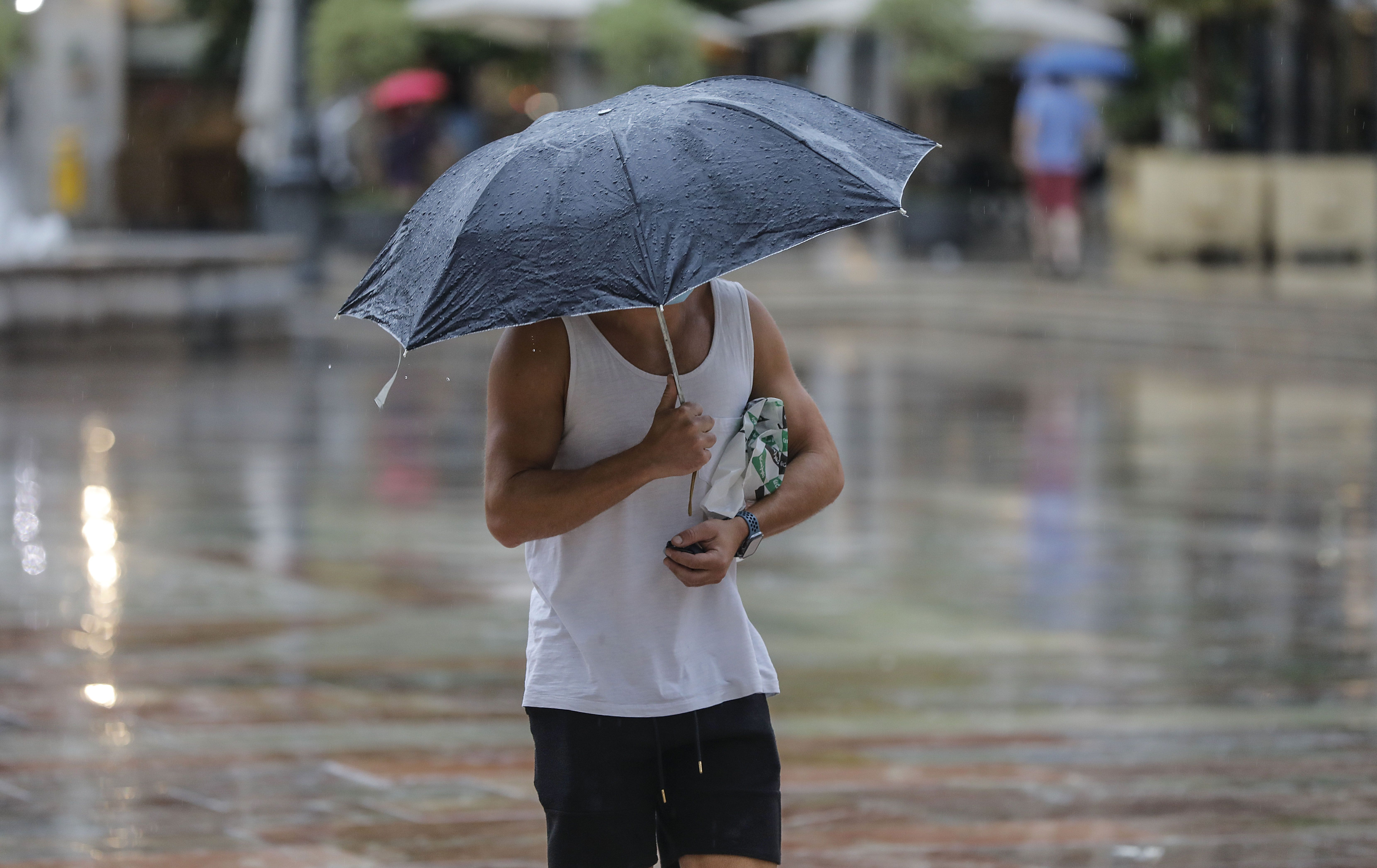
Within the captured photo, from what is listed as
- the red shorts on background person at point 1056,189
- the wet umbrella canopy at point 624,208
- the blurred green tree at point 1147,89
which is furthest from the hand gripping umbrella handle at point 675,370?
the blurred green tree at point 1147,89

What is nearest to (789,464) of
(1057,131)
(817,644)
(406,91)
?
(817,644)

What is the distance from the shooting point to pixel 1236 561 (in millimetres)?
7652

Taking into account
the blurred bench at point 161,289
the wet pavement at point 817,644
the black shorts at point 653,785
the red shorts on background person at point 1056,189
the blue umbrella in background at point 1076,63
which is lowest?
the wet pavement at point 817,644

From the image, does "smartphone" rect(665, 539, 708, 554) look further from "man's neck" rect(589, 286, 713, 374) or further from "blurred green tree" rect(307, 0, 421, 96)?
"blurred green tree" rect(307, 0, 421, 96)

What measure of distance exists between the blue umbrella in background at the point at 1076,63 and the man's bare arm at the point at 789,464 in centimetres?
1808

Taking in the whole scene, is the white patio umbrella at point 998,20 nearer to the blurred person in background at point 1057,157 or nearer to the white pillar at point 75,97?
the blurred person in background at point 1057,157

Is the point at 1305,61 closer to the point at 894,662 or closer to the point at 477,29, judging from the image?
the point at 477,29

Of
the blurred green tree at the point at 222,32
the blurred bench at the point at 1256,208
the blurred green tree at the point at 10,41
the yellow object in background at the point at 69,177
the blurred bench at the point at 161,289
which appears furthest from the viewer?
the blurred green tree at the point at 222,32

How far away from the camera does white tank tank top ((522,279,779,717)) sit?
2.77 m

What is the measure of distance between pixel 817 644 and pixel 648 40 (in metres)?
17.5

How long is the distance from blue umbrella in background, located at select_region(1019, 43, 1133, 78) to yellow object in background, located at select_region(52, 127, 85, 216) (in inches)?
541

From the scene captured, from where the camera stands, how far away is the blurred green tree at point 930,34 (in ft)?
74.3

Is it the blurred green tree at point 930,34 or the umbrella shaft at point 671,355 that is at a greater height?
the blurred green tree at point 930,34

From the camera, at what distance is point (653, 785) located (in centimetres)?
283
